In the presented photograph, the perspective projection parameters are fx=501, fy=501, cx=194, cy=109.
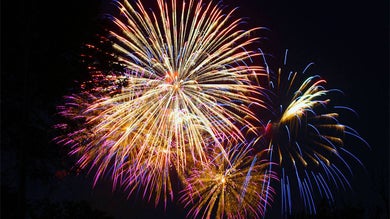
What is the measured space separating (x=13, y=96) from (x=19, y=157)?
2.12 m

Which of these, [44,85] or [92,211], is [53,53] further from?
[92,211]

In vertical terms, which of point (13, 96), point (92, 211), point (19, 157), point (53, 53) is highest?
point (53, 53)

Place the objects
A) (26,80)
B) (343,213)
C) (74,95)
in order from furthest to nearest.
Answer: (343,213)
(74,95)
(26,80)

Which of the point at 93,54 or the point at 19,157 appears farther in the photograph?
the point at 93,54

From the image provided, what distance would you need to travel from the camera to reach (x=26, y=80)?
12602mm

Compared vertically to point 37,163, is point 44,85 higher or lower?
higher

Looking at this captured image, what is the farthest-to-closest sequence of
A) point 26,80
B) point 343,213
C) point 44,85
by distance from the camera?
point 343,213, point 44,85, point 26,80

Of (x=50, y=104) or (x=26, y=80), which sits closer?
(x=26, y=80)

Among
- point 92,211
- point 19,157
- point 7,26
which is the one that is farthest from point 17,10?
point 92,211

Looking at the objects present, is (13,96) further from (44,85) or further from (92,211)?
(92,211)

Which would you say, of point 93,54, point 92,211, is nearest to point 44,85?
point 93,54

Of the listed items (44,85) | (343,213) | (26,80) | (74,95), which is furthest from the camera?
(343,213)

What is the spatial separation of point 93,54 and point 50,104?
6.08 ft

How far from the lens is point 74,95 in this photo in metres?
14.9
